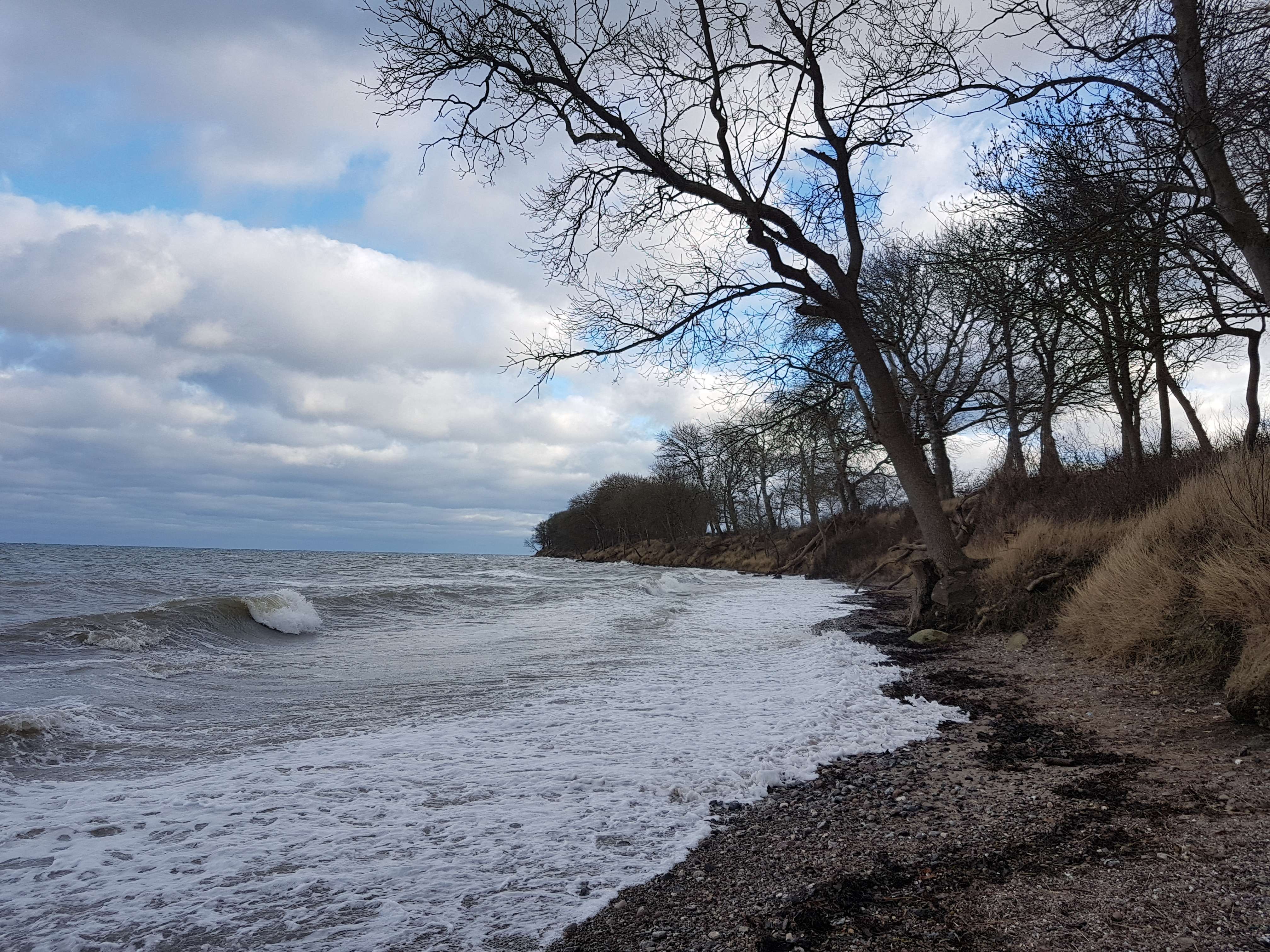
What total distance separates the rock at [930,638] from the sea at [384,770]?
3.87 feet

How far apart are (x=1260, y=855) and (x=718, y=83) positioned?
973 cm

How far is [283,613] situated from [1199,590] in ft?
50.0

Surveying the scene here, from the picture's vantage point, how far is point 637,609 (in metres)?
16.8

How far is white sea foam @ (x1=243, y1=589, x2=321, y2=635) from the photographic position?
14.2 m

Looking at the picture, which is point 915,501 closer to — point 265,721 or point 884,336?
point 884,336

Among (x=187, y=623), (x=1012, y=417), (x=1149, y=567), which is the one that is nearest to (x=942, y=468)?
(x=1012, y=417)

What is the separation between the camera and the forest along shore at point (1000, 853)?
7.49 ft

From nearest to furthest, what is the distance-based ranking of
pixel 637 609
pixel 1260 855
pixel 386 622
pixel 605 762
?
pixel 1260 855
pixel 605 762
pixel 386 622
pixel 637 609

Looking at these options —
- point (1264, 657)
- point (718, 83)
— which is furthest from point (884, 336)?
point (1264, 657)

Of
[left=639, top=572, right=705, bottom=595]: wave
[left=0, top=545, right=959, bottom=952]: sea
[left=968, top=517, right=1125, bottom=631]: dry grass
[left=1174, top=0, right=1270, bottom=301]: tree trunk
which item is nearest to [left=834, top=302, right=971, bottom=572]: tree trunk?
[left=968, top=517, right=1125, bottom=631]: dry grass

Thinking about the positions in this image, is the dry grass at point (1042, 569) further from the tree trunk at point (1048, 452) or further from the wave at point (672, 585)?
the wave at point (672, 585)

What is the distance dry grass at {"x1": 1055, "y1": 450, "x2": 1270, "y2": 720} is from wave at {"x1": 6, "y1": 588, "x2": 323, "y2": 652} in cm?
1339

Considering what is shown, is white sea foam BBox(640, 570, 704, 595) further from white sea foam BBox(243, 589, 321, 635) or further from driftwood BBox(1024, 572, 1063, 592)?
driftwood BBox(1024, 572, 1063, 592)

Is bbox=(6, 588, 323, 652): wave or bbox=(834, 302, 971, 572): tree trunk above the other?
bbox=(834, 302, 971, 572): tree trunk
